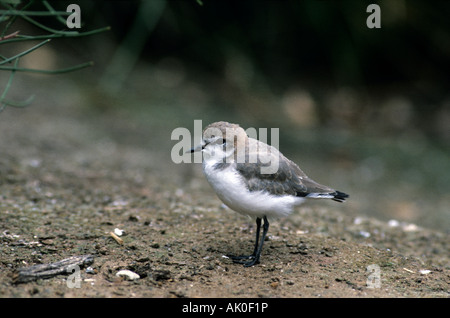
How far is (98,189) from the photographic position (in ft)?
17.7

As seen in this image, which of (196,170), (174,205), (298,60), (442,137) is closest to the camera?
(174,205)

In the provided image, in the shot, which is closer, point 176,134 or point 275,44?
point 176,134

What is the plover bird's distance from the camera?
3797 mm

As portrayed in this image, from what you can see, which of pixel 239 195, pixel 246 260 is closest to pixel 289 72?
pixel 246 260

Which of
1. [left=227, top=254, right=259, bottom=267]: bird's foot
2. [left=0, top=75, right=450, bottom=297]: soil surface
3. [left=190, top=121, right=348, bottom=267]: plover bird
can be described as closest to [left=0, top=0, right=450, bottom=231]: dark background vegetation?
[left=0, top=75, right=450, bottom=297]: soil surface

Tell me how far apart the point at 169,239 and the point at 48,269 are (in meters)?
1.06

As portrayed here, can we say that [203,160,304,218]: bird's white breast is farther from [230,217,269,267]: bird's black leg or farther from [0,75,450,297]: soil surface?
[0,75,450,297]: soil surface

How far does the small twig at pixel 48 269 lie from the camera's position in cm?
330

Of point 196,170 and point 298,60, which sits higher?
point 298,60

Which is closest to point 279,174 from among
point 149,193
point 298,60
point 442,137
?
point 149,193

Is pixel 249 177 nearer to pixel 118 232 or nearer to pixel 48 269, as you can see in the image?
pixel 118 232

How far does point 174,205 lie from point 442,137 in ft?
16.4

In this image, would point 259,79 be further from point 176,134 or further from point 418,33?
point 418,33

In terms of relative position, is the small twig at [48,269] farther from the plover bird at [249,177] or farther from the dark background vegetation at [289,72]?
the dark background vegetation at [289,72]
